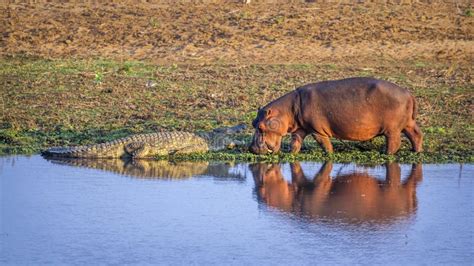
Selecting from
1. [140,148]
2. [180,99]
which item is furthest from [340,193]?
[180,99]

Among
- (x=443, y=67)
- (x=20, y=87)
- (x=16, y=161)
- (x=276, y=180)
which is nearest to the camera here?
(x=276, y=180)

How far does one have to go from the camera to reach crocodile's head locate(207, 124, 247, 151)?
12008 millimetres

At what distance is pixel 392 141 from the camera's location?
11438 millimetres

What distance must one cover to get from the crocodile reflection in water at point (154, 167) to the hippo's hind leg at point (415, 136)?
2208 millimetres

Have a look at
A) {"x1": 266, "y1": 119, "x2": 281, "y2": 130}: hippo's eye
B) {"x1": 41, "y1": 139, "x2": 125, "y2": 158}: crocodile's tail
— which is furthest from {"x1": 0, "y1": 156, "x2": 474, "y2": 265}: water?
{"x1": 266, "y1": 119, "x2": 281, "y2": 130}: hippo's eye

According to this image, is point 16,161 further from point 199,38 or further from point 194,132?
point 199,38

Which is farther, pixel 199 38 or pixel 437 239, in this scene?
pixel 199 38

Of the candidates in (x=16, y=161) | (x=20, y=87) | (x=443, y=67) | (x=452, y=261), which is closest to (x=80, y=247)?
(x=452, y=261)

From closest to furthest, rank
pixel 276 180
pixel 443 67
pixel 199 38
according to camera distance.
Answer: pixel 276 180, pixel 443 67, pixel 199 38

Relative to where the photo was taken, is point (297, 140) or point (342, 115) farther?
point (297, 140)

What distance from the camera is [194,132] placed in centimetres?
1266

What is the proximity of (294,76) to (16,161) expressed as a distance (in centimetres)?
655

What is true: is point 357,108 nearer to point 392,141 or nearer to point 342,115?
point 342,115

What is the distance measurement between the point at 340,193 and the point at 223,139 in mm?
2670
